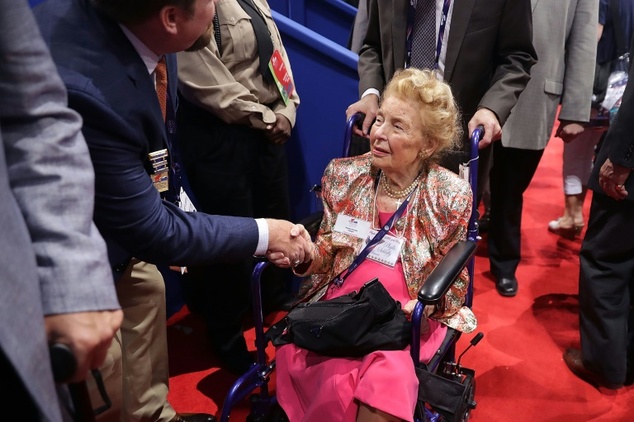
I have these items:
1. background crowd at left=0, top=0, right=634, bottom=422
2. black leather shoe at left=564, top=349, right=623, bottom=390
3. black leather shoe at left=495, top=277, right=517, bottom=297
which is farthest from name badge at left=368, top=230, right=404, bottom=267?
black leather shoe at left=495, top=277, right=517, bottom=297

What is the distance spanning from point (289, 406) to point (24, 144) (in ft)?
4.45

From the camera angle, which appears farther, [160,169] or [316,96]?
[316,96]

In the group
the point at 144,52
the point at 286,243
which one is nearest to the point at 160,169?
the point at 144,52

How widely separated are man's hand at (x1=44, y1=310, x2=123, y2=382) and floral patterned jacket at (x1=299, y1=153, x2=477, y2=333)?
1327mm

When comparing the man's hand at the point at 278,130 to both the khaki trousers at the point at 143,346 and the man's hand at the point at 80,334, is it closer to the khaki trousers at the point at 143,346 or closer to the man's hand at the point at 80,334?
the khaki trousers at the point at 143,346

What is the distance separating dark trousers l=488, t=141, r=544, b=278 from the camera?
3.41 m

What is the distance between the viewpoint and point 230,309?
2.87 meters

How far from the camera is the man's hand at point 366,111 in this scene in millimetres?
2493

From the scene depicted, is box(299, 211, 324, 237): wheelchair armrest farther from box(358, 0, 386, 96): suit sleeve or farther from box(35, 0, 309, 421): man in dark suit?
box(358, 0, 386, 96): suit sleeve

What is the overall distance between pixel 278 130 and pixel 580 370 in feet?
5.84

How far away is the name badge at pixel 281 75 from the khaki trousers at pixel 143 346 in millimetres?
1053

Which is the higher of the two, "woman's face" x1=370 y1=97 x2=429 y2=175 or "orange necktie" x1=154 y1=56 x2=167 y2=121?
"orange necktie" x1=154 y1=56 x2=167 y2=121

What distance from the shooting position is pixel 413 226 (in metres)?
→ 2.24

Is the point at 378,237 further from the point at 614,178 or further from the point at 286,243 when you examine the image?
the point at 614,178
